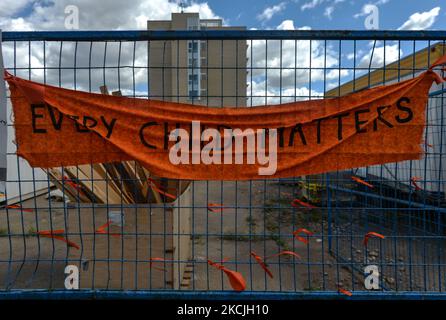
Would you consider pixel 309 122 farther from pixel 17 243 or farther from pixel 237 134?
pixel 17 243

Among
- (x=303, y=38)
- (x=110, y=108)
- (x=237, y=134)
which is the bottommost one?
(x=237, y=134)

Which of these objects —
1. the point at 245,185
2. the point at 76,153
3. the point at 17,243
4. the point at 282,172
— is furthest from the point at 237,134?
the point at 245,185

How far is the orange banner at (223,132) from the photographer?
8.18 ft

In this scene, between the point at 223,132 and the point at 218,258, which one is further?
the point at 218,258

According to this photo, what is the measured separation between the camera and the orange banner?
2.49m

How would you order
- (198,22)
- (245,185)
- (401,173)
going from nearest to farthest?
(401,173)
(245,185)
(198,22)

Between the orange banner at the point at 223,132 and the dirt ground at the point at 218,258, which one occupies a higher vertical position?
the orange banner at the point at 223,132

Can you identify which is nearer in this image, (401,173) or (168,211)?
(168,211)

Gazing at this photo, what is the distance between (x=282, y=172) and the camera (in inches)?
99.5

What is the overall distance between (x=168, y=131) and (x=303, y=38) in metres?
1.41

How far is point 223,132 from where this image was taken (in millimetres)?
2502

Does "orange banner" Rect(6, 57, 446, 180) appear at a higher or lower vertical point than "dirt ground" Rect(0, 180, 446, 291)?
higher

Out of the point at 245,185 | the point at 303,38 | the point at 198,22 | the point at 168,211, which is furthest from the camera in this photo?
the point at 198,22

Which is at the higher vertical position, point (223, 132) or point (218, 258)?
point (223, 132)
